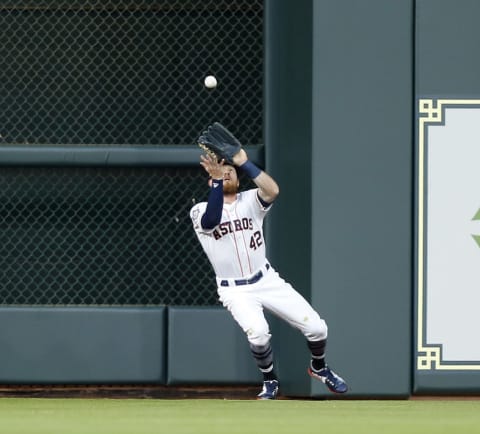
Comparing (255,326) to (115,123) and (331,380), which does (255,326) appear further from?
(115,123)

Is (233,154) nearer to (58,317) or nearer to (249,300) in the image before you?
(249,300)

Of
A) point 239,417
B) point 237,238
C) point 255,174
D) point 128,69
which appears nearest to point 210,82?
point 128,69

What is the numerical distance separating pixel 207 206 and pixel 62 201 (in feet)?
6.05

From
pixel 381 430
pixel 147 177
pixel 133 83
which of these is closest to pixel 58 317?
pixel 147 177

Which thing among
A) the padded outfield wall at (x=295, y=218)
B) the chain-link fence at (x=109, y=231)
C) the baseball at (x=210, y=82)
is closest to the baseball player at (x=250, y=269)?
the padded outfield wall at (x=295, y=218)

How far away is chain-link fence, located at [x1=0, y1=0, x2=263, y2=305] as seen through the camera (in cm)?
998

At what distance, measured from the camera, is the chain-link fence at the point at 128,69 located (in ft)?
32.8

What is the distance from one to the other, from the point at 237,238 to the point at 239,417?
78.6 inches

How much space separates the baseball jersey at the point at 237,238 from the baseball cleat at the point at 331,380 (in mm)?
818

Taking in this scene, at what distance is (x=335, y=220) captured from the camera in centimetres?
914

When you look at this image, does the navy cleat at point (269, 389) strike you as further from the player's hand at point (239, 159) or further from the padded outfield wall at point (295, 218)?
the player's hand at point (239, 159)

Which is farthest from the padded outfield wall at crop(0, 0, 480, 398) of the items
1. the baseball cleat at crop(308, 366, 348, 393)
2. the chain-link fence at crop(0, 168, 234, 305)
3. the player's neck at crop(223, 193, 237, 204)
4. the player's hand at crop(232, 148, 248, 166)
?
the player's hand at crop(232, 148, 248, 166)

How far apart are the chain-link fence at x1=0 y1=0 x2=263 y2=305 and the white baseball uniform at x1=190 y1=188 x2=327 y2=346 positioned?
4.04 ft

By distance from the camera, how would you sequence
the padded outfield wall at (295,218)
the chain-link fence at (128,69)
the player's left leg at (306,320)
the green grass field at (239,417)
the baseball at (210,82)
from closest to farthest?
the green grass field at (239,417) → the player's left leg at (306,320) → the padded outfield wall at (295,218) → the baseball at (210,82) → the chain-link fence at (128,69)
